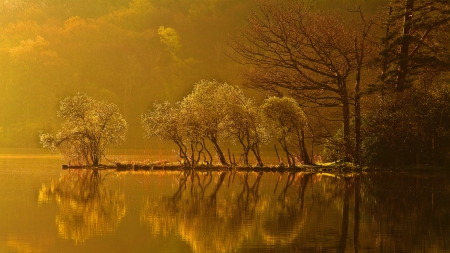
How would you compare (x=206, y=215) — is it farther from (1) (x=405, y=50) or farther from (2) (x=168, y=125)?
(1) (x=405, y=50)

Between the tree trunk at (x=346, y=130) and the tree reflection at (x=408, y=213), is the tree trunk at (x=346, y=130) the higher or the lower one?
the higher one

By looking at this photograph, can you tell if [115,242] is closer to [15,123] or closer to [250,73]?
[250,73]

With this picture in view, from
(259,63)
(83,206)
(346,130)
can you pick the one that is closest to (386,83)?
(346,130)

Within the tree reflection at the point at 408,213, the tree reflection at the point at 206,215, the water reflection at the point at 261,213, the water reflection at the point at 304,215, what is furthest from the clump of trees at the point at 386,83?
the tree reflection at the point at 206,215

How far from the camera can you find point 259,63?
193 feet

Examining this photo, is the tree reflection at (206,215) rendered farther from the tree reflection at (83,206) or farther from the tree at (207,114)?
the tree at (207,114)

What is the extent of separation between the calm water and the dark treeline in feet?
31.1

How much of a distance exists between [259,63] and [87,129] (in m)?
17.7

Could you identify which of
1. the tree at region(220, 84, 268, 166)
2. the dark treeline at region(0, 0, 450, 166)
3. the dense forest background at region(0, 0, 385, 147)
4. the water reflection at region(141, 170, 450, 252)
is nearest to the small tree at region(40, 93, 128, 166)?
the tree at region(220, 84, 268, 166)

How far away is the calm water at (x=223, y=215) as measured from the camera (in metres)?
16.3

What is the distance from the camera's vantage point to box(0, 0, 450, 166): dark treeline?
4556 centimetres

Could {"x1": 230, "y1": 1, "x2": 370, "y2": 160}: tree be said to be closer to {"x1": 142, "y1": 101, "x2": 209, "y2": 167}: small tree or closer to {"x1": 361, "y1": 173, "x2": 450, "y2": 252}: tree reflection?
{"x1": 142, "y1": 101, "x2": 209, "y2": 167}: small tree

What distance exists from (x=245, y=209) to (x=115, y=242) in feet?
24.4

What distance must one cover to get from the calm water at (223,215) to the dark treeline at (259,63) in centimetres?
947
